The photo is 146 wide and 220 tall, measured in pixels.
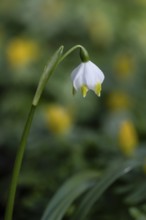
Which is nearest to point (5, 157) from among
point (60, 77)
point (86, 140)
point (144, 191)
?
point (86, 140)

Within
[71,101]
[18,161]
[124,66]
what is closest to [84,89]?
[18,161]

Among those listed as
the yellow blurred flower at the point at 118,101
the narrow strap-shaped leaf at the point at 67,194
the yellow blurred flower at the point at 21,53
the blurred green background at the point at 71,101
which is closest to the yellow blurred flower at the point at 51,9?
the blurred green background at the point at 71,101

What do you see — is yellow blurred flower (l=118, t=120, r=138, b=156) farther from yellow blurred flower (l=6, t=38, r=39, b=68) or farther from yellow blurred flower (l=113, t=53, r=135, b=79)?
yellow blurred flower (l=6, t=38, r=39, b=68)

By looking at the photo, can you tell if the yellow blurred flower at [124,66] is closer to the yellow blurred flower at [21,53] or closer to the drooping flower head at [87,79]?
the yellow blurred flower at [21,53]

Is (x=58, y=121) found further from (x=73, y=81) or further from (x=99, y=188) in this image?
(x=73, y=81)

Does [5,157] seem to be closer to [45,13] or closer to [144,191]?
[144,191]

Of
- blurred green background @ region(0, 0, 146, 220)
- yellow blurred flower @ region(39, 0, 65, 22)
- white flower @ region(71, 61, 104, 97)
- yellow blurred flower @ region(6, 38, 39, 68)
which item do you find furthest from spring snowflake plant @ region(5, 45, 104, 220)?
yellow blurred flower @ region(39, 0, 65, 22)
